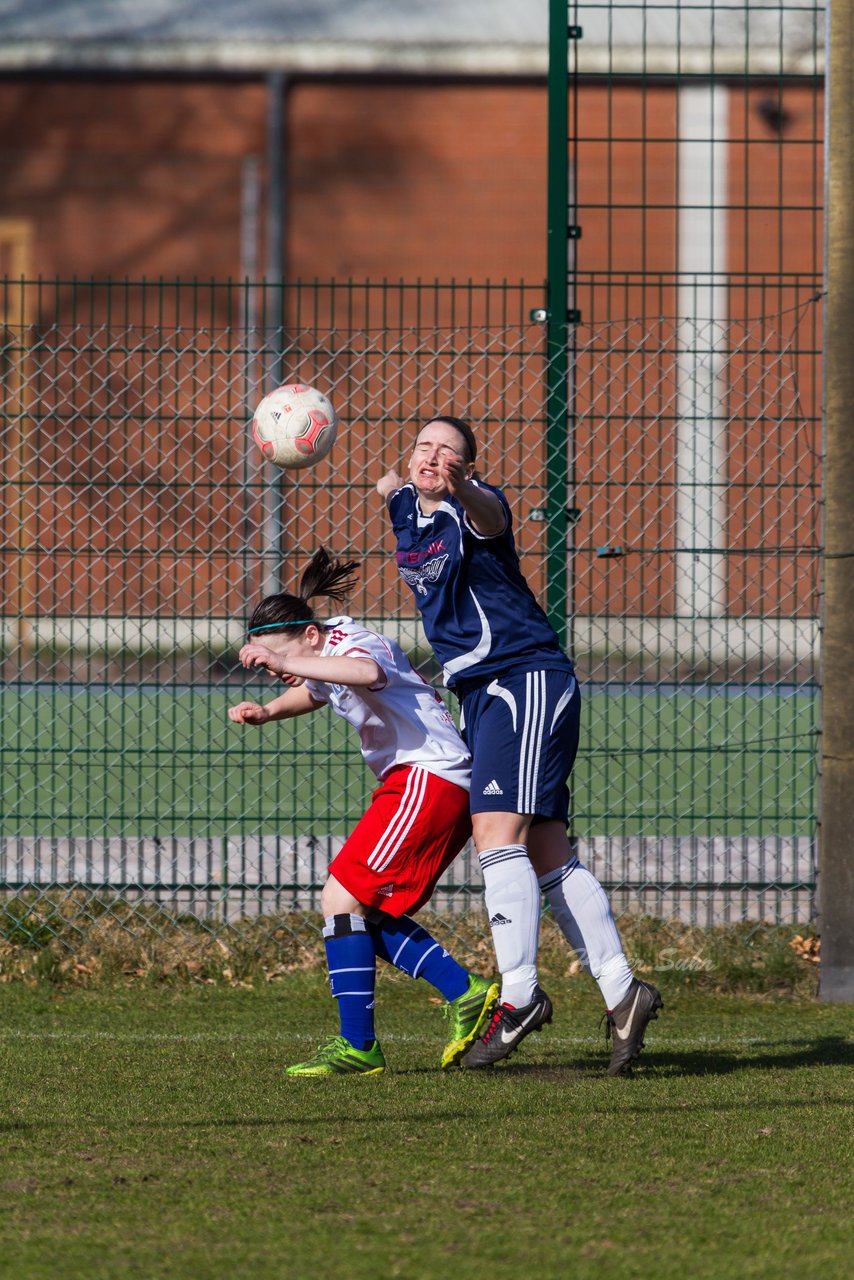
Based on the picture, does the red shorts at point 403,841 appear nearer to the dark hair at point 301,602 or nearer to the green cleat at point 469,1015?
the green cleat at point 469,1015

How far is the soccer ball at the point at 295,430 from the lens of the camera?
227 inches

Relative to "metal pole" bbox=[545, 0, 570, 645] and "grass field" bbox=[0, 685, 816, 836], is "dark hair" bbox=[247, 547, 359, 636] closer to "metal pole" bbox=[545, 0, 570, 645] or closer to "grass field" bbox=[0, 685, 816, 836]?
"metal pole" bbox=[545, 0, 570, 645]

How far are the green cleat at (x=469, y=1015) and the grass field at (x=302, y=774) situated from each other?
2021mm

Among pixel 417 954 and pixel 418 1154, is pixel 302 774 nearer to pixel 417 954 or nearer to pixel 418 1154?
pixel 417 954

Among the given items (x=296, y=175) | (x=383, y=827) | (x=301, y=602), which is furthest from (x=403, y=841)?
(x=296, y=175)

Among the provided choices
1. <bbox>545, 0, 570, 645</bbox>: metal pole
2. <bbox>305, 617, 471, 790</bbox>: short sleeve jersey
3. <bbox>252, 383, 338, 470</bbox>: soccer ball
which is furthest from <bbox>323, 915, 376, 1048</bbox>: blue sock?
<bbox>545, 0, 570, 645</bbox>: metal pole

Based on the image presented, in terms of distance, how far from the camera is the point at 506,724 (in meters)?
5.23

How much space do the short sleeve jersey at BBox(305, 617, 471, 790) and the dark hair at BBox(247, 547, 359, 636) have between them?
0.39ft

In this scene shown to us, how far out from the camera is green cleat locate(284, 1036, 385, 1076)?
5383 millimetres

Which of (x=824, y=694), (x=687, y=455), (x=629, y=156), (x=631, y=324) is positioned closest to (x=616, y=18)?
(x=629, y=156)

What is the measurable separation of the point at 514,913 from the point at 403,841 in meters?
0.43

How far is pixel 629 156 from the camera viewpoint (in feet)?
67.2

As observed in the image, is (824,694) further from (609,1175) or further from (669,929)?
(609,1175)

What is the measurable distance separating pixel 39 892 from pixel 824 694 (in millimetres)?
3516
